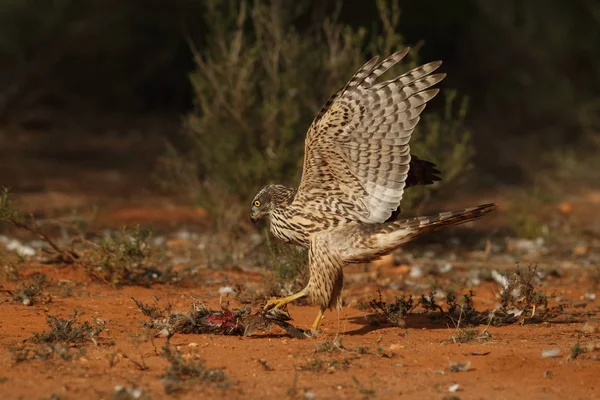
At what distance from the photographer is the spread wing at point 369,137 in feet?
20.6

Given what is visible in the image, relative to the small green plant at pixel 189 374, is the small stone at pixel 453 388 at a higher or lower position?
lower

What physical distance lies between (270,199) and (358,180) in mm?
710

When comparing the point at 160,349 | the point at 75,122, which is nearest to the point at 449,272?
the point at 160,349

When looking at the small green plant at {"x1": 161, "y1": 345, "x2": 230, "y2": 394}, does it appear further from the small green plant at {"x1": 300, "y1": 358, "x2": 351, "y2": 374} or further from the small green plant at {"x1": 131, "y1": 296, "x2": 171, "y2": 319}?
the small green plant at {"x1": 131, "y1": 296, "x2": 171, "y2": 319}

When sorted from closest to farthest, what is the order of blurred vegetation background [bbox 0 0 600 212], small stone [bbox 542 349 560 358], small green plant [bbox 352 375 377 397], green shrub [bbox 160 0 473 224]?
small green plant [bbox 352 375 377 397] → small stone [bbox 542 349 560 358] → green shrub [bbox 160 0 473 224] → blurred vegetation background [bbox 0 0 600 212]

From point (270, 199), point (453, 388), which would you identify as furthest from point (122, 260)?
point (453, 388)

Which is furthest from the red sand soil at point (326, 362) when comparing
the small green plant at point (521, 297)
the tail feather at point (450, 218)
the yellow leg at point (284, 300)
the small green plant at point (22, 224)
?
the small green plant at point (22, 224)

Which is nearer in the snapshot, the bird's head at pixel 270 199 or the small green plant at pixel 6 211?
the bird's head at pixel 270 199

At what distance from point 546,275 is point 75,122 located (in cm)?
1091

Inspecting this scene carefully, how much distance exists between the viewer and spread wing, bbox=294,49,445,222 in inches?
247

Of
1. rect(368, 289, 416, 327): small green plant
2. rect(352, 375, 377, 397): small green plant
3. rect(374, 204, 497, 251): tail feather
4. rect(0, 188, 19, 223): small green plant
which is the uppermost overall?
rect(0, 188, 19, 223): small green plant

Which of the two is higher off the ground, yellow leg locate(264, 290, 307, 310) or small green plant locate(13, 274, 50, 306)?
small green plant locate(13, 274, 50, 306)

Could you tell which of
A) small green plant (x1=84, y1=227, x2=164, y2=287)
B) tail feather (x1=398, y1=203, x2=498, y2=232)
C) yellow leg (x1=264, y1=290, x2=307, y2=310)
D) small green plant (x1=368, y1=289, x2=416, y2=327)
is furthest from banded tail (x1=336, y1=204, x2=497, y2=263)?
small green plant (x1=84, y1=227, x2=164, y2=287)

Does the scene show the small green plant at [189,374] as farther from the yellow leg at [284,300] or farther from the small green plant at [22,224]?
the small green plant at [22,224]
